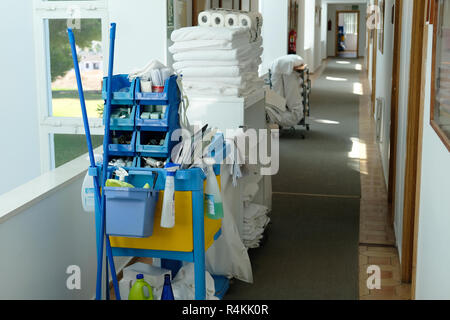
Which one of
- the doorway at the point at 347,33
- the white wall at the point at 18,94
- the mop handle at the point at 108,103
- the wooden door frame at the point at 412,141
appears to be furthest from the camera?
the doorway at the point at 347,33

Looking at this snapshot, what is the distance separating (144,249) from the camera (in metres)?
3.07

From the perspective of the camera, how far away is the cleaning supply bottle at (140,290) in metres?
3.15

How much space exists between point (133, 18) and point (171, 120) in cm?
212

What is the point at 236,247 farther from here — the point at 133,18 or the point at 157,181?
the point at 133,18

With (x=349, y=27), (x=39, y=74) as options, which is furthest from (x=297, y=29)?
(x=349, y=27)

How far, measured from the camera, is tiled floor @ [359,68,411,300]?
3849mm

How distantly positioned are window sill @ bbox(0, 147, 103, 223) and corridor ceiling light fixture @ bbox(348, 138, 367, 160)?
16.6 feet

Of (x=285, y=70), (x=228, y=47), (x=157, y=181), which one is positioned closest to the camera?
(x=157, y=181)

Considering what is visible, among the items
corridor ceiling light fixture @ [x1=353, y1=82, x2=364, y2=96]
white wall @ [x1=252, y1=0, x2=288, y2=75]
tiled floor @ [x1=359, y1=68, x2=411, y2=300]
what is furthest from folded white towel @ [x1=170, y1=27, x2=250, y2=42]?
corridor ceiling light fixture @ [x1=353, y1=82, x2=364, y2=96]

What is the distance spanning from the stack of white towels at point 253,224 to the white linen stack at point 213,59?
88 cm

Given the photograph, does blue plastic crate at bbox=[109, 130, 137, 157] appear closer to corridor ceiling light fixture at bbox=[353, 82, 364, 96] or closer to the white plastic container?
the white plastic container

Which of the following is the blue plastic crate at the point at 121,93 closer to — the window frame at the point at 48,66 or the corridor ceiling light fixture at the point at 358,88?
the window frame at the point at 48,66

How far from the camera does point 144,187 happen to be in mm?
2900

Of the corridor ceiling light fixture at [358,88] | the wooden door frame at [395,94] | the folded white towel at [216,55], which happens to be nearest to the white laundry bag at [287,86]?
the wooden door frame at [395,94]
